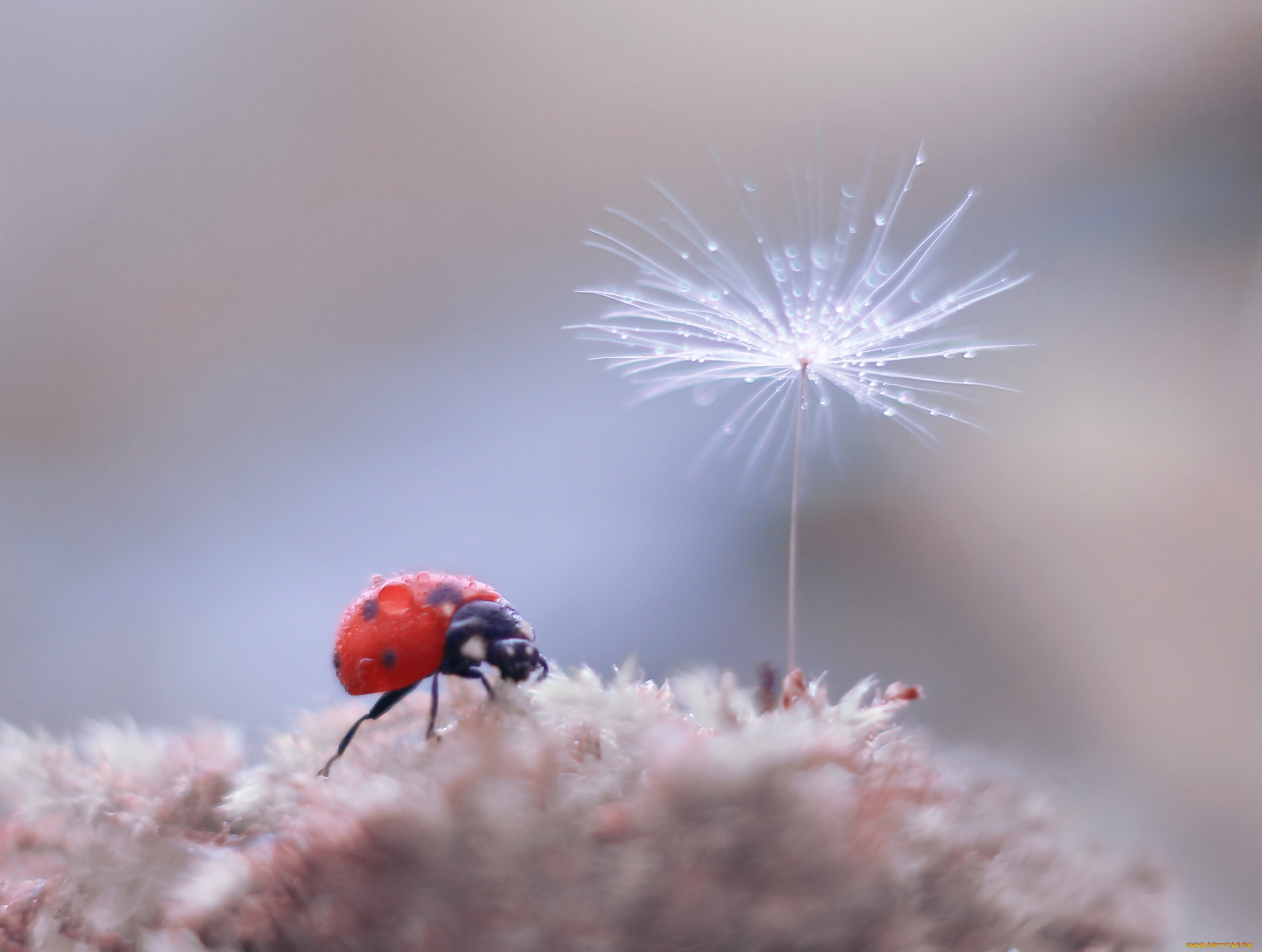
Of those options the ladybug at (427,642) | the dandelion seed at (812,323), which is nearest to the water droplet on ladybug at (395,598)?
the ladybug at (427,642)

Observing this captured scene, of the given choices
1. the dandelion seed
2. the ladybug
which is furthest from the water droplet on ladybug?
the dandelion seed

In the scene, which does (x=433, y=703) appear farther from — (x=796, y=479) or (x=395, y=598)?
(x=796, y=479)

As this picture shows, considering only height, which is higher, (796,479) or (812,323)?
(812,323)

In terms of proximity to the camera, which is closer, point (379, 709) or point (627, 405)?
point (379, 709)

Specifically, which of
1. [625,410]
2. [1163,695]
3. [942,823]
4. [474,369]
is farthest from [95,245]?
[1163,695]

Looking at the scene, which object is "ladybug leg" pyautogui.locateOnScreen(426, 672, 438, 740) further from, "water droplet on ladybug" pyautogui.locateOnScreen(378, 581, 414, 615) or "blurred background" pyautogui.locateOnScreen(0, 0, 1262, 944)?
"blurred background" pyautogui.locateOnScreen(0, 0, 1262, 944)

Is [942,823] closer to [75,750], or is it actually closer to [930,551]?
[75,750]

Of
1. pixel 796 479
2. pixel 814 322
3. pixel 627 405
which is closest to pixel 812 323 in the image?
pixel 814 322
